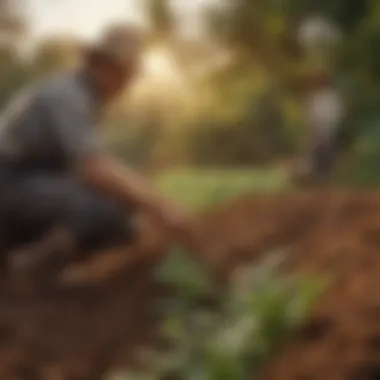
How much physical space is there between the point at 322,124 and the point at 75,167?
0.29 meters

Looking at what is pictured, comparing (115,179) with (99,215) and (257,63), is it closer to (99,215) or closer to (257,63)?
(99,215)

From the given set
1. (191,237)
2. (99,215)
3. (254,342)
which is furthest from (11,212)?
(254,342)

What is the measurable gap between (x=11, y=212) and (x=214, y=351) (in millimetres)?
299

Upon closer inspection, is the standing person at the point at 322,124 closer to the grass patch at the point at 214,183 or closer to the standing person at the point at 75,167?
the grass patch at the point at 214,183

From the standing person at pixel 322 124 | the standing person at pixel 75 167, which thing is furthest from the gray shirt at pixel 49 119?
the standing person at pixel 322 124

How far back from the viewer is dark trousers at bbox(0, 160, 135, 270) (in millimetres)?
1054

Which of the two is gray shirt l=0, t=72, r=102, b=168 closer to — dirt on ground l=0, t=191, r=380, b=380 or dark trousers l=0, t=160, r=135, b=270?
dark trousers l=0, t=160, r=135, b=270

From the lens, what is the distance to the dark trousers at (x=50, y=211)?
3.46ft

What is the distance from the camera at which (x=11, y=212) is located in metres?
1.06

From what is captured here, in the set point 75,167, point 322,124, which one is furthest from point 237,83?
point 75,167

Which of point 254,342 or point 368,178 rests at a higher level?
point 368,178

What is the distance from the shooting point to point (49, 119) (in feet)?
3.52

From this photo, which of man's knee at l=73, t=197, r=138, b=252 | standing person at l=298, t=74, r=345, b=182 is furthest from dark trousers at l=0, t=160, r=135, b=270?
standing person at l=298, t=74, r=345, b=182

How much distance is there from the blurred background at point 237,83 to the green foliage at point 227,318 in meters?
0.11
